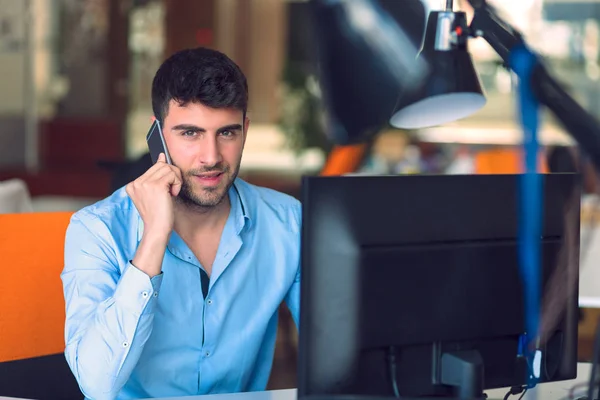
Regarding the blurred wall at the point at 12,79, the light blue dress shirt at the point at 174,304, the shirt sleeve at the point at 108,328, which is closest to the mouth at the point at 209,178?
the light blue dress shirt at the point at 174,304

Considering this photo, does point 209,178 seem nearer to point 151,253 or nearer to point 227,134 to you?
point 227,134

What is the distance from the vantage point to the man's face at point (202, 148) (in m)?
1.89

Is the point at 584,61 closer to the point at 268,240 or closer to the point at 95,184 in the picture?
the point at 95,184

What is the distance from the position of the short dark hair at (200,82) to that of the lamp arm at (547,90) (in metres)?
0.67

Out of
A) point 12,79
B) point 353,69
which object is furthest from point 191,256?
point 12,79

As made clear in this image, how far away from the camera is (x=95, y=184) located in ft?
24.3

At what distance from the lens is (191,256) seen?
75.0 inches

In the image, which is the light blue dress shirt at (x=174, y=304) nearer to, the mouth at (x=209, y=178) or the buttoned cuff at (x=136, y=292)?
the buttoned cuff at (x=136, y=292)

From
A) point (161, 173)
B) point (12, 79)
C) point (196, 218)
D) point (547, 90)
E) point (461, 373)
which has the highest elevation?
point (12, 79)

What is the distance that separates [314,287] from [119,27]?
22.6 feet

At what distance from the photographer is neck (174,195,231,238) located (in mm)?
1969

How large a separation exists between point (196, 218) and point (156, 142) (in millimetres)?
192

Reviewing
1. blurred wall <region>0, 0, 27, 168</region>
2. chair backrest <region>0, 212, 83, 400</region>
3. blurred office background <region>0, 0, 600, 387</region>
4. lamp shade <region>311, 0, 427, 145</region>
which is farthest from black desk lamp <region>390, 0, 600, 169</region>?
blurred wall <region>0, 0, 27, 168</region>

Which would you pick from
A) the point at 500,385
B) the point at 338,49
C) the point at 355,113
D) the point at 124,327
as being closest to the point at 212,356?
the point at 124,327
